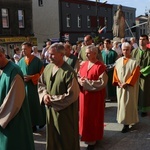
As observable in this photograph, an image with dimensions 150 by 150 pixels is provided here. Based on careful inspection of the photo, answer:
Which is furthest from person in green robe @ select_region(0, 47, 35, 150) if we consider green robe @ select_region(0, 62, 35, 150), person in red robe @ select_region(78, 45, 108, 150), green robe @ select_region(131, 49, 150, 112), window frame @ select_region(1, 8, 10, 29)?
window frame @ select_region(1, 8, 10, 29)

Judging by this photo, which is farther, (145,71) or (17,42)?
(17,42)

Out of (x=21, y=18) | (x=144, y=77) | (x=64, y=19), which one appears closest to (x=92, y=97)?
(x=144, y=77)

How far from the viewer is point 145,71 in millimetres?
7242

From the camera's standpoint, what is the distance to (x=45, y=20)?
113 ft

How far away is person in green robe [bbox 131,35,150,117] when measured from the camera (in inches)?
284

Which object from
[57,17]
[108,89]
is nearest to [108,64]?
[108,89]

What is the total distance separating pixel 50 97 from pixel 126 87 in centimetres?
226

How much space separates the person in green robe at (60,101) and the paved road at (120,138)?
1097 mm

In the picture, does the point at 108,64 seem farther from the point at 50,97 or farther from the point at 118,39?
the point at 50,97

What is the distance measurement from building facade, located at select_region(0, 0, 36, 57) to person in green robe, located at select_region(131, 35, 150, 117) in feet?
67.8

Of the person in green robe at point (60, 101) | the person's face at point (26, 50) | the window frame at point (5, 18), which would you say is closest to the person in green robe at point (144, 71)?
the person's face at point (26, 50)

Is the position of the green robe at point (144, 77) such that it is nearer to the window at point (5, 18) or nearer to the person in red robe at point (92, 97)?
the person in red robe at point (92, 97)

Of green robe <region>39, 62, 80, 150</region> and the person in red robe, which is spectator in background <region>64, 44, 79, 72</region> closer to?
the person in red robe

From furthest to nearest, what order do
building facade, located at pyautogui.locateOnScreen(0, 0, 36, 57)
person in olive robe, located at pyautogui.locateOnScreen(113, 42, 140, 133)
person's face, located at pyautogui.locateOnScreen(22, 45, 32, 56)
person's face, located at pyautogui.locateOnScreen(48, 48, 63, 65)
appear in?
building facade, located at pyautogui.locateOnScreen(0, 0, 36, 57)
person's face, located at pyautogui.locateOnScreen(22, 45, 32, 56)
person in olive robe, located at pyautogui.locateOnScreen(113, 42, 140, 133)
person's face, located at pyautogui.locateOnScreen(48, 48, 63, 65)
